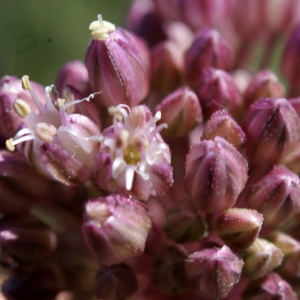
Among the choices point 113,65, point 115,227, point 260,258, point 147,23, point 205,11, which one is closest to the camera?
point 115,227

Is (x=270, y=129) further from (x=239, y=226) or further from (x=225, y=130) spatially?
(x=239, y=226)

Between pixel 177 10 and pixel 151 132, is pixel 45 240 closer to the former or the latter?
pixel 151 132

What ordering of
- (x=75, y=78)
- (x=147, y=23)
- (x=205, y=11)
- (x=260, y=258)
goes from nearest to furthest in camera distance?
(x=260, y=258)
(x=75, y=78)
(x=205, y=11)
(x=147, y=23)

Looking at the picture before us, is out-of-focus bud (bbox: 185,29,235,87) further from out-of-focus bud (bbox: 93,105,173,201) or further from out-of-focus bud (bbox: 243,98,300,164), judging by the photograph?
out-of-focus bud (bbox: 93,105,173,201)

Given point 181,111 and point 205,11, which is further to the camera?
point 205,11

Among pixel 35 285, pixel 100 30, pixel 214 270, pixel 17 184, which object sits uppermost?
pixel 100 30

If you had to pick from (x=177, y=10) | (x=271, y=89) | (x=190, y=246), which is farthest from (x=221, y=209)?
(x=177, y=10)

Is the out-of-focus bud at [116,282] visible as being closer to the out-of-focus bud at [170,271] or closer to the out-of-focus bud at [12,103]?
the out-of-focus bud at [170,271]

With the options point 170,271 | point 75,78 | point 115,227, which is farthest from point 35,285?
point 75,78

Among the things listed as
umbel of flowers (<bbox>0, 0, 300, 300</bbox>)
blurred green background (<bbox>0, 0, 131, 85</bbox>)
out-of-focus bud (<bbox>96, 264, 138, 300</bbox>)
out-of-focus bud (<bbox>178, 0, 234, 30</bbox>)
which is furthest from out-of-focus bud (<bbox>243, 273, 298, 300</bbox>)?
blurred green background (<bbox>0, 0, 131, 85</bbox>)
